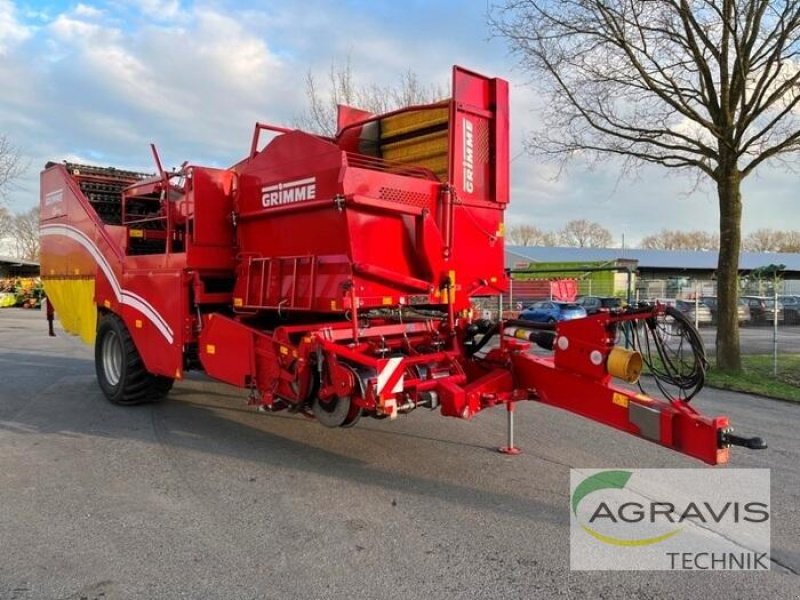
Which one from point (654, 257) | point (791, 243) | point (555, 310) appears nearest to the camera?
point (555, 310)

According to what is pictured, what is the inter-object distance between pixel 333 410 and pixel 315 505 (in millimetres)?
820

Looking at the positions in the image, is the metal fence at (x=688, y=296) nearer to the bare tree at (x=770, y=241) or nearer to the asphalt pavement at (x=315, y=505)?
the asphalt pavement at (x=315, y=505)

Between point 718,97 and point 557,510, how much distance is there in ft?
32.1

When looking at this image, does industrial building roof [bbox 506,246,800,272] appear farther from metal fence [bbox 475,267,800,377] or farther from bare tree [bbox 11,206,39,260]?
bare tree [bbox 11,206,39,260]

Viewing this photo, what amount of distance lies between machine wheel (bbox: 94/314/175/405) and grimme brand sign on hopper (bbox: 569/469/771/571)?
16.6ft

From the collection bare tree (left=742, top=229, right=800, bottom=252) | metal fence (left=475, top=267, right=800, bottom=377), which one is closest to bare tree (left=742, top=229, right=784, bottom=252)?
bare tree (left=742, top=229, right=800, bottom=252)

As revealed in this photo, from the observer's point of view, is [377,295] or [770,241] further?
[770,241]

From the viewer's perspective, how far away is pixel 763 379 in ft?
35.0

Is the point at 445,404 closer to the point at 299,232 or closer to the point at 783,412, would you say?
the point at 299,232

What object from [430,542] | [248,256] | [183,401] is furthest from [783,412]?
[183,401]

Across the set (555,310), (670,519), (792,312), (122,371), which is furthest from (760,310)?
(122,371)

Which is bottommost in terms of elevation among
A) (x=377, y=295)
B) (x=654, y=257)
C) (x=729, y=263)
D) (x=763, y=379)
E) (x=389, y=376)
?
(x=763, y=379)

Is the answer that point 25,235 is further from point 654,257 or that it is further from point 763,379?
point 763,379

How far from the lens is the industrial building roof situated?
52594 millimetres
